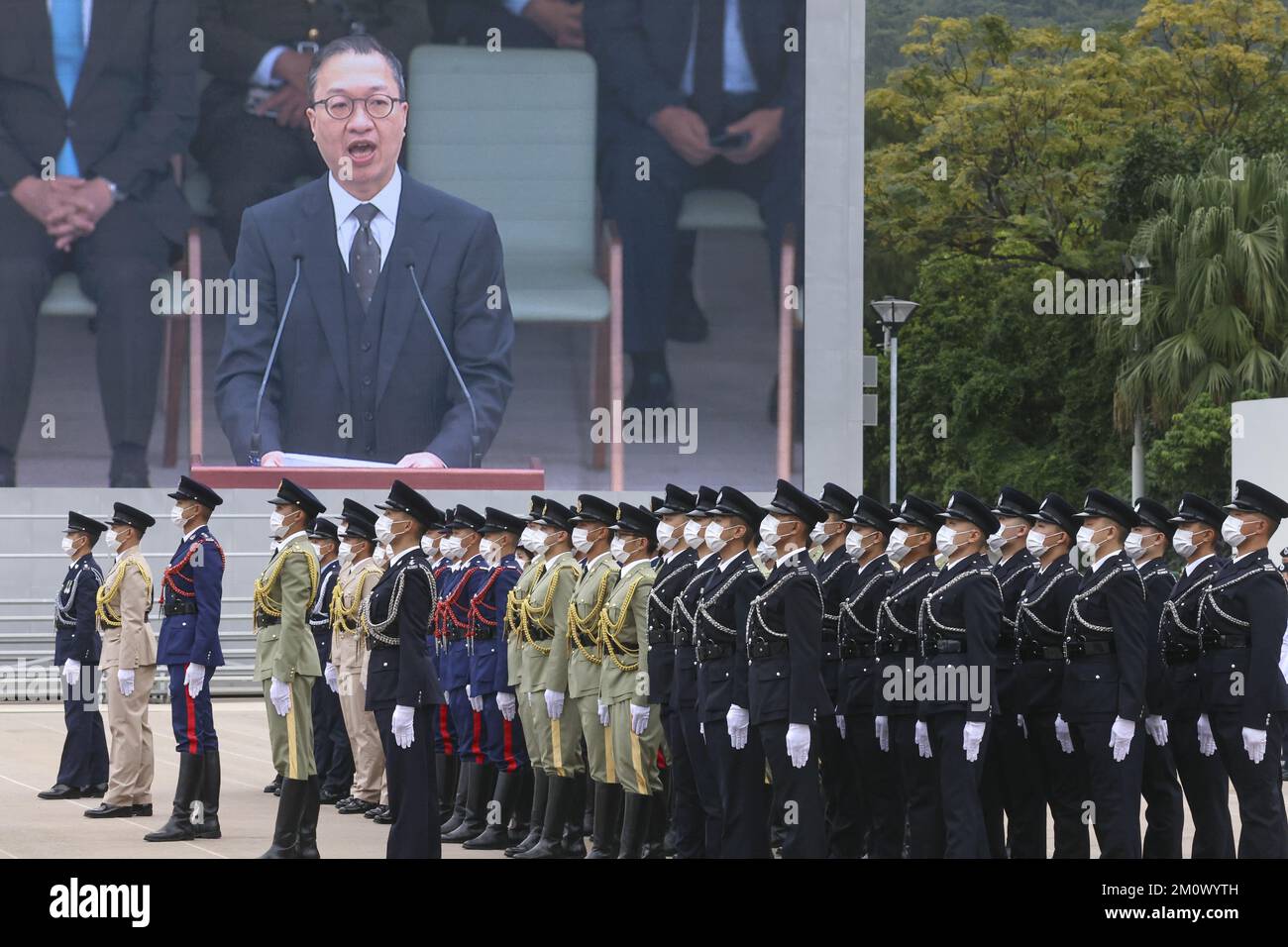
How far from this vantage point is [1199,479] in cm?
2850

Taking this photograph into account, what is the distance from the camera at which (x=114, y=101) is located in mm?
25375

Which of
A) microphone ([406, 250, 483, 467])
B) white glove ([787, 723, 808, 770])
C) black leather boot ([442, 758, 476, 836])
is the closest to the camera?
white glove ([787, 723, 808, 770])

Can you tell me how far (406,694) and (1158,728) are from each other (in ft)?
12.0

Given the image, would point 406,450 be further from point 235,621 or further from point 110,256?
point 110,256

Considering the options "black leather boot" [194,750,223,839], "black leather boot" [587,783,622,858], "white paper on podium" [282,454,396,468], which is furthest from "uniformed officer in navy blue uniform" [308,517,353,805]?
"white paper on podium" [282,454,396,468]

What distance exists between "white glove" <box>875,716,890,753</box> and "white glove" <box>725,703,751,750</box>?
786 mm

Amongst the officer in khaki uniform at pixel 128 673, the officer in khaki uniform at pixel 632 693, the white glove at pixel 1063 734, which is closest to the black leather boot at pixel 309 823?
the officer in khaki uniform at pixel 632 693

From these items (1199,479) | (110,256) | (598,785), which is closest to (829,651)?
(598,785)

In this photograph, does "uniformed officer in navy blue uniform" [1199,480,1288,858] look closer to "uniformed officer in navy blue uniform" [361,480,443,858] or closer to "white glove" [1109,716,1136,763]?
"white glove" [1109,716,1136,763]

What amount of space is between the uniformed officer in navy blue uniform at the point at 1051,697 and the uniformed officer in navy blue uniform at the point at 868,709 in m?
0.71

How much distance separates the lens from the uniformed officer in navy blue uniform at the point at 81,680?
13625mm

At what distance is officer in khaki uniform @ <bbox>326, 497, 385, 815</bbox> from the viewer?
41.1ft

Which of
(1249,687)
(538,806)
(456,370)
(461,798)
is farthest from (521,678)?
(456,370)

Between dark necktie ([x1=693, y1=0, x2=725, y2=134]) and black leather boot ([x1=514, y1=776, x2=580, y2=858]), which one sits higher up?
dark necktie ([x1=693, y1=0, x2=725, y2=134])
